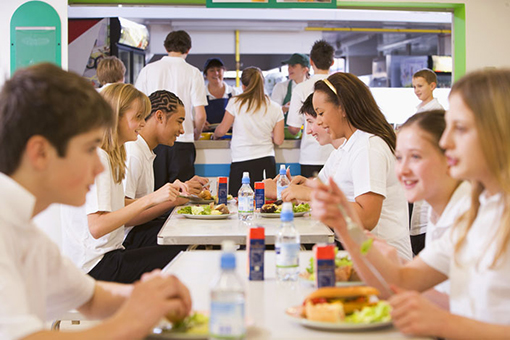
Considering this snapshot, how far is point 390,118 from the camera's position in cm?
819

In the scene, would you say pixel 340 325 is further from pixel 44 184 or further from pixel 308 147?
pixel 308 147

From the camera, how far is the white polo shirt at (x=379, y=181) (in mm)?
2863

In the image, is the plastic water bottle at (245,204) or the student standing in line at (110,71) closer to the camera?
the plastic water bottle at (245,204)

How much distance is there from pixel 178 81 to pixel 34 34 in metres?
1.75

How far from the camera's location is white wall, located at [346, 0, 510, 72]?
6.61 m

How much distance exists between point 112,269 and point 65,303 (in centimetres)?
→ 138

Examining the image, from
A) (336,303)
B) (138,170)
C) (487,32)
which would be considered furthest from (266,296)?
(487,32)

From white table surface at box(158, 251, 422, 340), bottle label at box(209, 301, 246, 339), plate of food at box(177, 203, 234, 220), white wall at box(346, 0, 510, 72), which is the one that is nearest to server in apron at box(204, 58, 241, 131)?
white wall at box(346, 0, 510, 72)

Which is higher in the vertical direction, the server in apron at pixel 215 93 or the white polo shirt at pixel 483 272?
the server in apron at pixel 215 93

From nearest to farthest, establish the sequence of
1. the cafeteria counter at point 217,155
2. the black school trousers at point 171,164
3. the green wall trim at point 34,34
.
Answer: the black school trousers at point 171,164, the cafeteria counter at point 217,155, the green wall trim at point 34,34

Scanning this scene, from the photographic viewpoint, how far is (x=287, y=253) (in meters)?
1.74

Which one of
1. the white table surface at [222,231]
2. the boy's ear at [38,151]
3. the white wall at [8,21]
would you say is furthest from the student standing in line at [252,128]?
the boy's ear at [38,151]

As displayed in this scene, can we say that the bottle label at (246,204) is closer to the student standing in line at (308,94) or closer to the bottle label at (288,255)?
the bottle label at (288,255)

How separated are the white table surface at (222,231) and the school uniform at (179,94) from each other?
2.39 m
